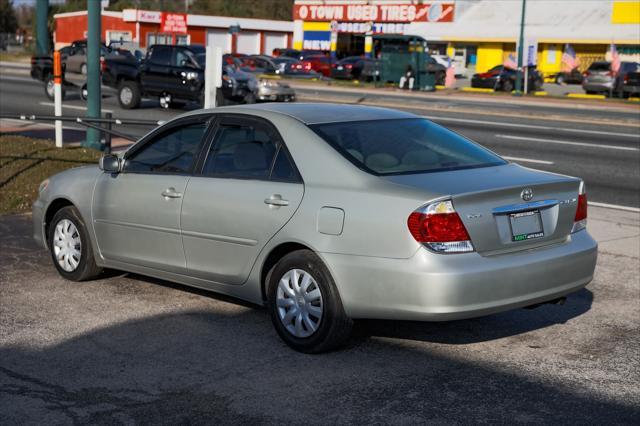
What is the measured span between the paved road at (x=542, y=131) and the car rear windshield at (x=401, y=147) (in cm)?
659

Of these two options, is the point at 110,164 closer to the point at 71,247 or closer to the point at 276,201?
the point at 71,247

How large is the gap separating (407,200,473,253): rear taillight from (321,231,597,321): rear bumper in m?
0.06

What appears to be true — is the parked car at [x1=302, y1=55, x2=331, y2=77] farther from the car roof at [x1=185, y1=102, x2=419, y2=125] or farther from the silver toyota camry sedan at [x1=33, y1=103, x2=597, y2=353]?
the silver toyota camry sedan at [x1=33, y1=103, x2=597, y2=353]

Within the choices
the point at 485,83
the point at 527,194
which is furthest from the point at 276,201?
the point at 485,83

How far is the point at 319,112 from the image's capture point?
6.67m

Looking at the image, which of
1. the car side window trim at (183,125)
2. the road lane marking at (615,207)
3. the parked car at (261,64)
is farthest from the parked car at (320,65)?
the car side window trim at (183,125)

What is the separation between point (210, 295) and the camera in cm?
738

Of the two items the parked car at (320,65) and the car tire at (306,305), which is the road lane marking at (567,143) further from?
the parked car at (320,65)

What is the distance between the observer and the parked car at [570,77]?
181ft

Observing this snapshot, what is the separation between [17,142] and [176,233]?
9.00 meters

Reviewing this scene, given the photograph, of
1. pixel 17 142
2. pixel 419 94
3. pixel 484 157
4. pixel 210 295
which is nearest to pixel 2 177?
pixel 17 142

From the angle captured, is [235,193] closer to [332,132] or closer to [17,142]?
→ [332,132]

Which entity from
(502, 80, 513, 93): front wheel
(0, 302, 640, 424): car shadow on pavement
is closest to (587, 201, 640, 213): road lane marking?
(0, 302, 640, 424): car shadow on pavement

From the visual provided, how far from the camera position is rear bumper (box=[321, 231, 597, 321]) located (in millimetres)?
5363
